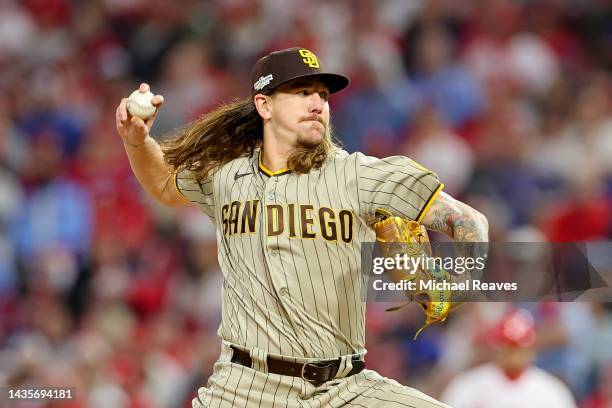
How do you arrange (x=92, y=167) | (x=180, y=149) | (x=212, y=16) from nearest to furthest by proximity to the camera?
(x=180, y=149) < (x=92, y=167) < (x=212, y=16)

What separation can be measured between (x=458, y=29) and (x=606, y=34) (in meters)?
1.25

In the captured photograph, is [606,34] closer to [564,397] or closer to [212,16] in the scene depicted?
[212,16]

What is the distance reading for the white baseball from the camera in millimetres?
3990

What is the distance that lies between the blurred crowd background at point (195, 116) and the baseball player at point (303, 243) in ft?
9.85

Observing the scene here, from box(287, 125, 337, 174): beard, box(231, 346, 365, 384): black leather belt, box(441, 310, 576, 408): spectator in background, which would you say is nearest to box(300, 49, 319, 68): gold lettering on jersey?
box(287, 125, 337, 174): beard

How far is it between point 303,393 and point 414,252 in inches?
24.1

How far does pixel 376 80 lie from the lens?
9297mm

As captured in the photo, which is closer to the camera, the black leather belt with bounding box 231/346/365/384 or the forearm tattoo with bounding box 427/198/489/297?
the forearm tattoo with bounding box 427/198/489/297

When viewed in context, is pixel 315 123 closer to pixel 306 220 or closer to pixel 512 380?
pixel 306 220

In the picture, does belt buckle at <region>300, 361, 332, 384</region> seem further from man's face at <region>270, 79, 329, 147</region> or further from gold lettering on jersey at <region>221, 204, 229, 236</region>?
man's face at <region>270, 79, 329, 147</region>

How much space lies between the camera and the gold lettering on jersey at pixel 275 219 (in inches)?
149

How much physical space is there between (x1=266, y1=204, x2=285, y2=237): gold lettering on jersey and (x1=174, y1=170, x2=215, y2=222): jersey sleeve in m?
0.34

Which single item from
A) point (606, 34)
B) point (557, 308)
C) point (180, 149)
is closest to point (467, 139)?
point (606, 34)

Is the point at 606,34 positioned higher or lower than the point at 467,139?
higher
